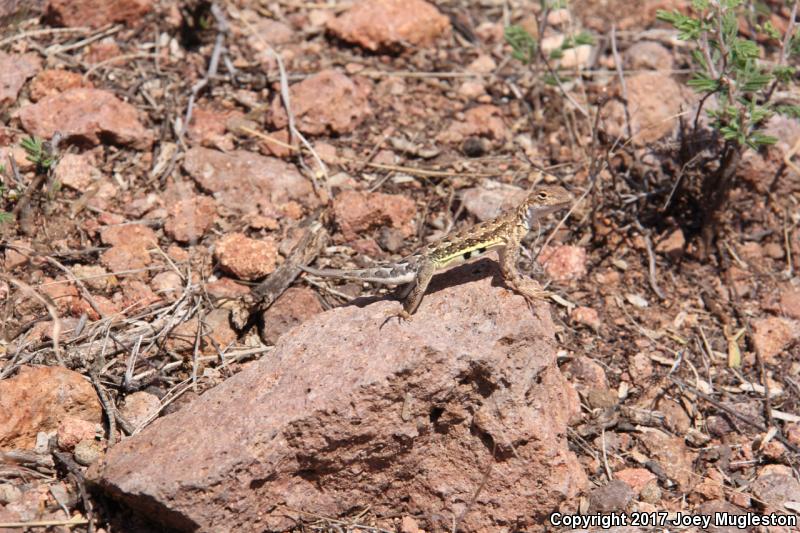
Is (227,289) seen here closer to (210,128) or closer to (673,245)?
(210,128)

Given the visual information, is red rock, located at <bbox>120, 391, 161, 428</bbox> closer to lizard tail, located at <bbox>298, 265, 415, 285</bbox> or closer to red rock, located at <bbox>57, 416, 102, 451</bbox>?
red rock, located at <bbox>57, 416, 102, 451</bbox>

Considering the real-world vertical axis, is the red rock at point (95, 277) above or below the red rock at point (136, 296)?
above

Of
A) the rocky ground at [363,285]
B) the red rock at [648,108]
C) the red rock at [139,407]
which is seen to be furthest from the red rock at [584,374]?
the red rock at [139,407]

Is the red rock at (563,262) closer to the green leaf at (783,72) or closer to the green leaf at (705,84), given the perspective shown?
the green leaf at (705,84)

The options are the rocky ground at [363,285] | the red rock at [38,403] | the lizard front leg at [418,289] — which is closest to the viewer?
the rocky ground at [363,285]

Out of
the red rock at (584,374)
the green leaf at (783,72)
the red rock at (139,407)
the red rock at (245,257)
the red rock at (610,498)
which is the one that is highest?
the green leaf at (783,72)

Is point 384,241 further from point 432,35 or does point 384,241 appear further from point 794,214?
point 794,214

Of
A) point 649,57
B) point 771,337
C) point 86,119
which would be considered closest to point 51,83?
point 86,119

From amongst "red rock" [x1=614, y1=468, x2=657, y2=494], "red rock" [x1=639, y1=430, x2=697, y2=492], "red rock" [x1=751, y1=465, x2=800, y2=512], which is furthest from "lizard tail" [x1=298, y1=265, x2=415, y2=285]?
"red rock" [x1=751, y1=465, x2=800, y2=512]
